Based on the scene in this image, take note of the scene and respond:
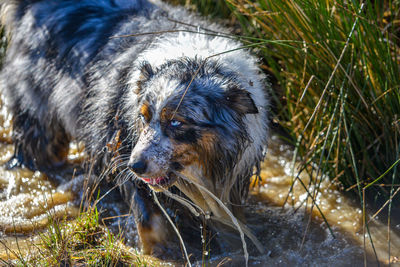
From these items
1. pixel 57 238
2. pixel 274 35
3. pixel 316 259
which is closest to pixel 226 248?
pixel 316 259

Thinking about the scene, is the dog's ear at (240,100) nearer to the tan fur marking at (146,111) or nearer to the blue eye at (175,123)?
the blue eye at (175,123)

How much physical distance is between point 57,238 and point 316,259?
5.05 ft

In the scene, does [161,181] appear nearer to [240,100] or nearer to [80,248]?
[240,100]

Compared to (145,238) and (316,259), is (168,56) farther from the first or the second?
(316,259)

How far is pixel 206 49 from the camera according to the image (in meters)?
2.88

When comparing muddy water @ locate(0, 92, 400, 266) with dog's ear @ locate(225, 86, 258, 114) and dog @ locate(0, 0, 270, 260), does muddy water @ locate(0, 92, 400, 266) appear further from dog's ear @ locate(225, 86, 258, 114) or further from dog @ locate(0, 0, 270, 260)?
dog's ear @ locate(225, 86, 258, 114)

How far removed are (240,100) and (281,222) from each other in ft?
3.99

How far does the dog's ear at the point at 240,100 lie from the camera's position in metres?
2.51

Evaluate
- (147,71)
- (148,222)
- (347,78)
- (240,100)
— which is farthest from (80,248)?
(347,78)

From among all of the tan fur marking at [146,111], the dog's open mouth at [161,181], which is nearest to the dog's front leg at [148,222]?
the dog's open mouth at [161,181]

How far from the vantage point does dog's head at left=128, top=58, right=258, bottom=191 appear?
2420mm

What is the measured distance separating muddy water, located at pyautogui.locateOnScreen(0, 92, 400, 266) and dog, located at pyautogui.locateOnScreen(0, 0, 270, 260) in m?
0.21

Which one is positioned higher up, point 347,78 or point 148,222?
A: point 347,78

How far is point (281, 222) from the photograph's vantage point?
3.37 m
